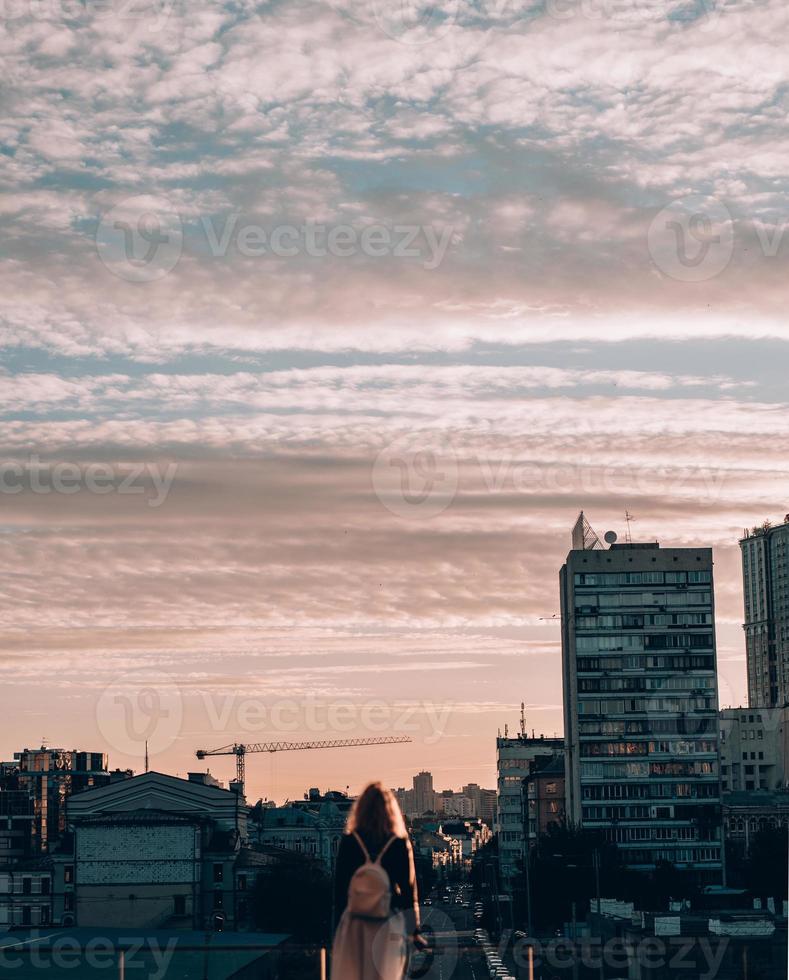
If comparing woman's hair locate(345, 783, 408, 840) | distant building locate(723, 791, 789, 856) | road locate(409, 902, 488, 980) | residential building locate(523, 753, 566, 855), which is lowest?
road locate(409, 902, 488, 980)

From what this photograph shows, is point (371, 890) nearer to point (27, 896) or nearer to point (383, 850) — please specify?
point (383, 850)

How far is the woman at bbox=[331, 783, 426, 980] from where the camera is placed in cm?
1245

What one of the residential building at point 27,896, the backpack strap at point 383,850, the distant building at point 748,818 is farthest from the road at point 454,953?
the backpack strap at point 383,850

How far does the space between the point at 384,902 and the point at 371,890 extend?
0.50ft

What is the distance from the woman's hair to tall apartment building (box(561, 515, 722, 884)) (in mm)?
140490

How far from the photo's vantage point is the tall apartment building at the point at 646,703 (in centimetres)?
14888

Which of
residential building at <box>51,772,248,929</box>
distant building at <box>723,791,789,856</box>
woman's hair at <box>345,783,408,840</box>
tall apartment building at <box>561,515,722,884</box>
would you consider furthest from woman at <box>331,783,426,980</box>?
distant building at <box>723,791,789,856</box>

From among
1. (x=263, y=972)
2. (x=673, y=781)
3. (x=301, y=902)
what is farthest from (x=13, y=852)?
(x=263, y=972)

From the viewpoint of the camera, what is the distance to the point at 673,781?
493 ft

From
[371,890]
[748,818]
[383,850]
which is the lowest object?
[748,818]

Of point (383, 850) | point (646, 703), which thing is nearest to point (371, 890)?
point (383, 850)

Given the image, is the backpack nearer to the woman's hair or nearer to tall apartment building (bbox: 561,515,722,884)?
the woman's hair

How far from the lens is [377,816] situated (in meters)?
12.6

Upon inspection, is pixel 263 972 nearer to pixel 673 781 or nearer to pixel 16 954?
pixel 16 954
